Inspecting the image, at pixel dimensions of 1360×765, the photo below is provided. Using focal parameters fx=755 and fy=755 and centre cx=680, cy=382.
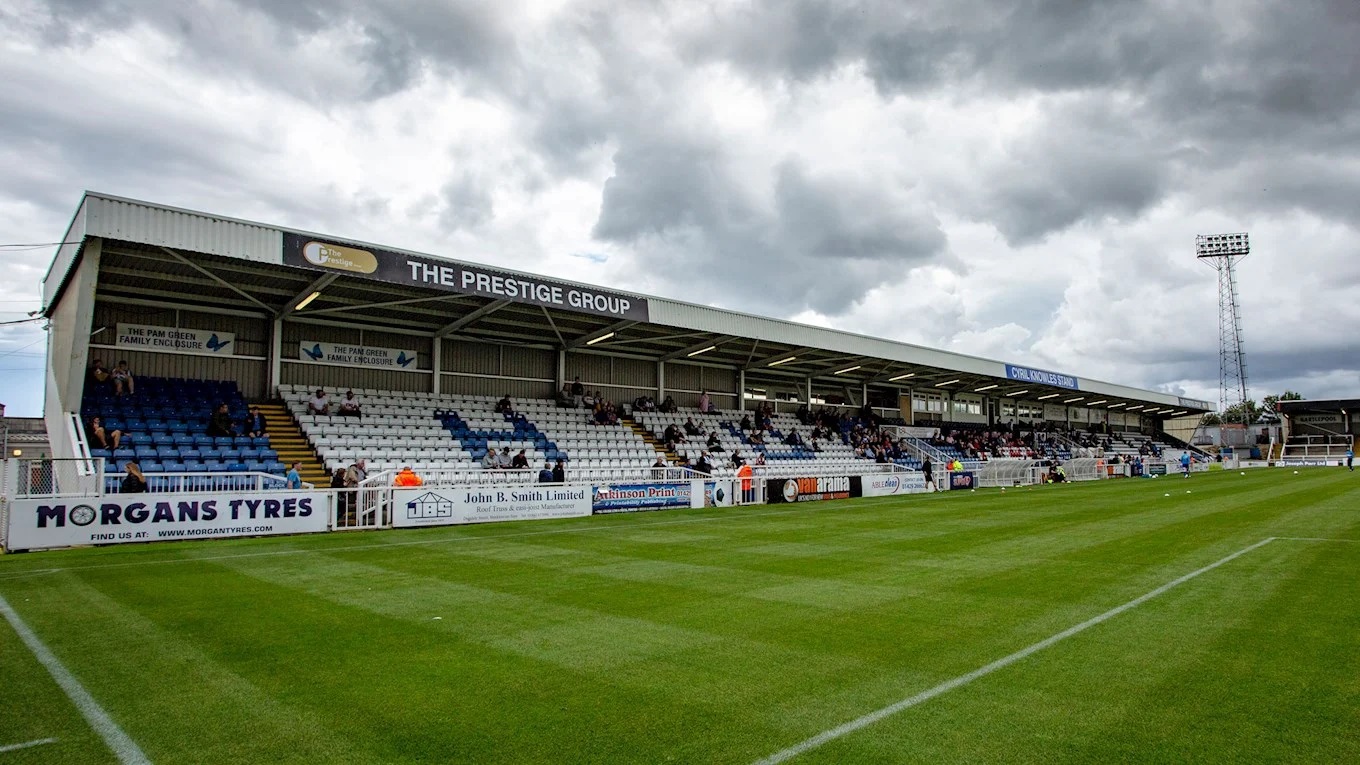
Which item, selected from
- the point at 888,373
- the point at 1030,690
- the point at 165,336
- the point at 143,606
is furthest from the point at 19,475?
the point at 888,373

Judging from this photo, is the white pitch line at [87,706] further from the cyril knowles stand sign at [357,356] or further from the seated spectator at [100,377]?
the cyril knowles stand sign at [357,356]

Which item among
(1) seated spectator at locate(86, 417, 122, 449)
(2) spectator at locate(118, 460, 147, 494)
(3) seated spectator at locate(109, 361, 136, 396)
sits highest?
(3) seated spectator at locate(109, 361, 136, 396)

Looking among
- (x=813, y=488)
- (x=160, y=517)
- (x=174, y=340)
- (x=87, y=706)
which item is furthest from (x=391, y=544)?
(x=813, y=488)

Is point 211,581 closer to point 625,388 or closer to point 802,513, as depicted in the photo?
point 802,513

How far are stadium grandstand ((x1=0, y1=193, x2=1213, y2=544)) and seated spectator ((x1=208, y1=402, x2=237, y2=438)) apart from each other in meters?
0.04

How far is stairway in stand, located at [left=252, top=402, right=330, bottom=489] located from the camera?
20.7 metres

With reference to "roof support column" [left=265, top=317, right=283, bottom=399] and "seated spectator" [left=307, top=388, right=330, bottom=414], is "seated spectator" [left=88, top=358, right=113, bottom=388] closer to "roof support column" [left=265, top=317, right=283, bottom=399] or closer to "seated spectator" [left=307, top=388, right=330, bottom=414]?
"roof support column" [left=265, top=317, right=283, bottom=399]

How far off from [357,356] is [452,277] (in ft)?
24.5

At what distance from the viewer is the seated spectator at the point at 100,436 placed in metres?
18.0

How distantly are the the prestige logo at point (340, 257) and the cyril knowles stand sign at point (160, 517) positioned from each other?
6183 millimetres

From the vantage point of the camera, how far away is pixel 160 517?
14.7 metres

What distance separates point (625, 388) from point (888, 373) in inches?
733

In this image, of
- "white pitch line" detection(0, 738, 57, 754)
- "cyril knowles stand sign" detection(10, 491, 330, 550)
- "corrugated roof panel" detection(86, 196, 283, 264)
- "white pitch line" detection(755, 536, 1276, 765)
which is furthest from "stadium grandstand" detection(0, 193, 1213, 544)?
"white pitch line" detection(755, 536, 1276, 765)

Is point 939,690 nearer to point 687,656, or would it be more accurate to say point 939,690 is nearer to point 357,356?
point 687,656
